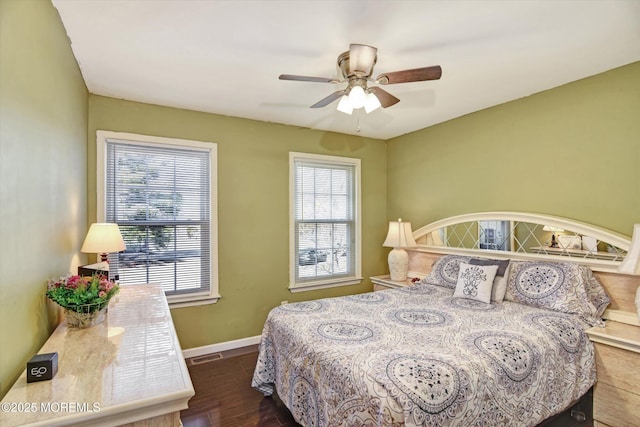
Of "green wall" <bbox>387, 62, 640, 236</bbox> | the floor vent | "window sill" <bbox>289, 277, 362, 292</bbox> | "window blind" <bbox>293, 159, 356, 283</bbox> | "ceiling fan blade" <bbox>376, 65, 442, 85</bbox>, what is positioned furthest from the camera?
"window blind" <bbox>293, 159, 356, 283</bbox>

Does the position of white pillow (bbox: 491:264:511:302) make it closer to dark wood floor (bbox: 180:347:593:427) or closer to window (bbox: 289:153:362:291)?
dark wood floor (bbox: 180:347:593:427)

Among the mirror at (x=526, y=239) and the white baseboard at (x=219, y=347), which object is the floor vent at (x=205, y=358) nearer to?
the white baseboard at (x=219, y=347)

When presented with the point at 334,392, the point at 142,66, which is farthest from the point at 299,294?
the point at 142,66

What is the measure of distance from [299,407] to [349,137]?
132 inches

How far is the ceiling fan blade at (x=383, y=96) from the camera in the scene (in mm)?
2217

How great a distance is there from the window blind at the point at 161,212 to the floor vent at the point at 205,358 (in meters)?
0.68

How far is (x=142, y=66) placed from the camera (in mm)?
2420


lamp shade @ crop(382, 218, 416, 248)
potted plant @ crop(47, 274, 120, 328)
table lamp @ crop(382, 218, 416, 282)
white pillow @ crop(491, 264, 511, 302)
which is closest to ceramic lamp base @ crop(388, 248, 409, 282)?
table lamp @ crop(382, 218, 416, 282)

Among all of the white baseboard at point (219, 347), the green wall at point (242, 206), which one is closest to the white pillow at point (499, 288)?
the green wall at point (242, 206)

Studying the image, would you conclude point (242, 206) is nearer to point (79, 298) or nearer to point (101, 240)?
point (101, 240)

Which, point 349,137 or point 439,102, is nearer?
point 439,102

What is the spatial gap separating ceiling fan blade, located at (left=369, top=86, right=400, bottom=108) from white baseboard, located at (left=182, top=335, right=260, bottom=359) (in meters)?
2.86

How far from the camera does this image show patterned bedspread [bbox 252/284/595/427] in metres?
1.47

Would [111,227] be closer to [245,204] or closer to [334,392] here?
[245,204]
